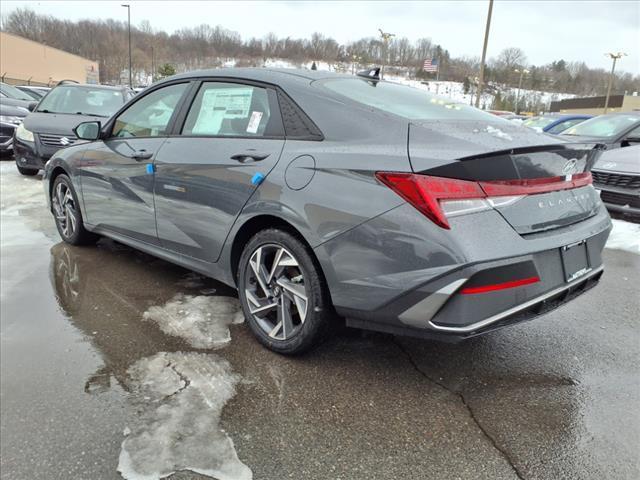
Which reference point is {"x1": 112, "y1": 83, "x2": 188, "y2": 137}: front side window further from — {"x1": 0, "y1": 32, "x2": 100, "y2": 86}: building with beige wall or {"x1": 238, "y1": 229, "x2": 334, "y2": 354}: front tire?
{"x1": 0, "y1": 32, "x2": 100, "y2": 86}: building with beige wall

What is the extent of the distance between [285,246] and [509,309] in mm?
1137

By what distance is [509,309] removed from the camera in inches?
84.0

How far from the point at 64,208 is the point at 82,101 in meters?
4.76

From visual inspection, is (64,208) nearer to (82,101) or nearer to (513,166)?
(513,166)

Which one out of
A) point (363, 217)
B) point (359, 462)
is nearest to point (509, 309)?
point (363, 217)

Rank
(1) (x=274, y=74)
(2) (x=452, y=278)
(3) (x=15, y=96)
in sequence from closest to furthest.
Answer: (2) (x=452, y=278) < (1) (x=274, y=74) < (3) (x=15, y=96)

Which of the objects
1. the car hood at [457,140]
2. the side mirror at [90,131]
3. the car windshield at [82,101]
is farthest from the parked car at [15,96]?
the car hood at [457,140]

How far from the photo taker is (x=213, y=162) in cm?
296

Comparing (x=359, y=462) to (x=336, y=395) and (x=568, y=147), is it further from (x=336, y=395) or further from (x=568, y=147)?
(x=568, y=147)

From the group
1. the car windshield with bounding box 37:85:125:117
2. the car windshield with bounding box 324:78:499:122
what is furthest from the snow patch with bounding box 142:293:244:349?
the car windshield with bounding box 37:85:125:117

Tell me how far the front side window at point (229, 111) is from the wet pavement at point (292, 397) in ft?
3.98

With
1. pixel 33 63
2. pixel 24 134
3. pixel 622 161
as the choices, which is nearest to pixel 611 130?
pixel 622 161

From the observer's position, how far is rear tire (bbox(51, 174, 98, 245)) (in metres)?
4.59

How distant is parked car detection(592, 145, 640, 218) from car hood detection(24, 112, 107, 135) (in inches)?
287
